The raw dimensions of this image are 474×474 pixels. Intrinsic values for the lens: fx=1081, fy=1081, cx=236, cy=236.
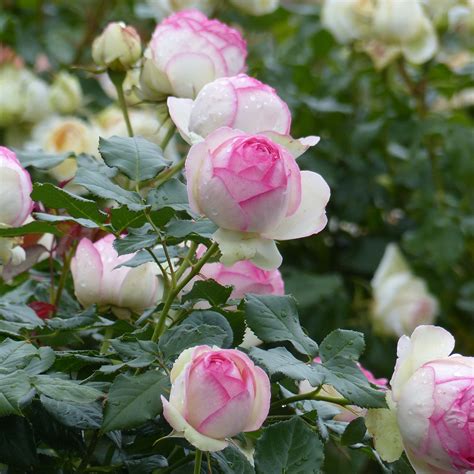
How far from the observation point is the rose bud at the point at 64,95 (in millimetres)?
1735

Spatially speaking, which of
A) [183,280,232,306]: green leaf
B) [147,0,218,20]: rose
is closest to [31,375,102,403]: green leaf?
[183,280,232,306]: green leaf

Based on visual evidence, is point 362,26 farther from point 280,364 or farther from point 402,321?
point 280,364

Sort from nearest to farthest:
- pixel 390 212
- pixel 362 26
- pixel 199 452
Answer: pixel 199 452 → pixel 362 26 → pixel 390 212

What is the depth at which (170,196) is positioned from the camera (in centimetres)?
65

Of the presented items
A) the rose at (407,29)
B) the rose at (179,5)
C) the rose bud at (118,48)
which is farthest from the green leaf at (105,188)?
the rose at (407,29)

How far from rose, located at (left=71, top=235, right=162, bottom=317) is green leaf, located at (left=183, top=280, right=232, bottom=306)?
0.10 m

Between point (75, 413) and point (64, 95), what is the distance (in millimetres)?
1194

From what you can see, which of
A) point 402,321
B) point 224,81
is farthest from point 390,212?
Answer: point 224,81

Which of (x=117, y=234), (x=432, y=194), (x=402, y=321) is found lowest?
(x=402, y=321)

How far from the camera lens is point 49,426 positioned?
638mm

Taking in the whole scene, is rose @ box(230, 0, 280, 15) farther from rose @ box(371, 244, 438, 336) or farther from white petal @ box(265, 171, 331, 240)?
white petal @ box(265, 171, 331, 240)

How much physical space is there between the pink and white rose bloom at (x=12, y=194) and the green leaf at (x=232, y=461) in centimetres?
20

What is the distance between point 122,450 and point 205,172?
18 centimetres

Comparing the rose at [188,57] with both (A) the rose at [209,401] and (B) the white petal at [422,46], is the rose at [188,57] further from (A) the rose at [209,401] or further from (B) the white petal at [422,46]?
(B) the white petal at [422,46]
